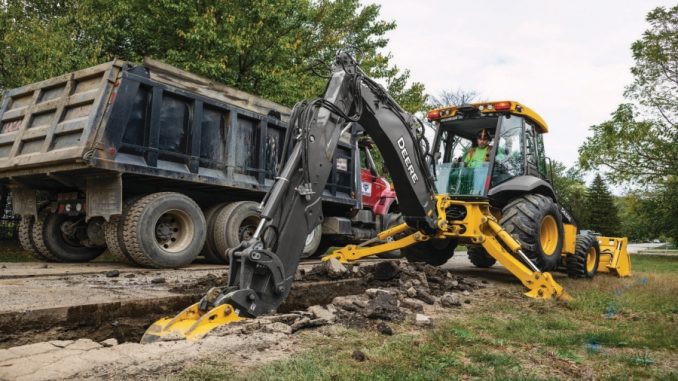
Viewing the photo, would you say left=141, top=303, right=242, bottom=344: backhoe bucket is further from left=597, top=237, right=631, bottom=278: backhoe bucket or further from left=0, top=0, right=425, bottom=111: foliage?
left=0, top=0, right=425, bottom=111: foliage

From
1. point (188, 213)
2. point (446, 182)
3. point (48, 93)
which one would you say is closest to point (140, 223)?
point (188, 213)

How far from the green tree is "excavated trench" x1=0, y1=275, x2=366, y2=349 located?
36088mm

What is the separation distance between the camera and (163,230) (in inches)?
284

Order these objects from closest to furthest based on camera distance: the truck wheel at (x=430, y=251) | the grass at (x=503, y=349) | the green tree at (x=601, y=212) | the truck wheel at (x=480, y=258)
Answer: the grass at (x=503, y=349), the truck wheel at (x=430, y=251), the truck wheel at (x=480, y=258), the green tree at (x=601, y=212)

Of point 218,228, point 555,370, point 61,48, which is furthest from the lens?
point 61,48

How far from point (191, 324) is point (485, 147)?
5.40m

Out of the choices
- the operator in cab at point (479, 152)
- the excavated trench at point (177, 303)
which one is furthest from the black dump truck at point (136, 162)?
the operator in cab at point (479, 152)

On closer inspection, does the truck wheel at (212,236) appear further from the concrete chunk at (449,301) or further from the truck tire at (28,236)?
the concrete chunk at (449,301)

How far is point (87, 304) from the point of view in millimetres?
3945

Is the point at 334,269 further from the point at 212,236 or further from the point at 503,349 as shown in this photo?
the point at 503,349

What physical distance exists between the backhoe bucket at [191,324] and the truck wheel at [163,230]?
11.9 ft

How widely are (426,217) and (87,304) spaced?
382 cm

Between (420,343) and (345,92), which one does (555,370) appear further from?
(345,92)

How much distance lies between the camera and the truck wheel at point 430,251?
7.98 m
